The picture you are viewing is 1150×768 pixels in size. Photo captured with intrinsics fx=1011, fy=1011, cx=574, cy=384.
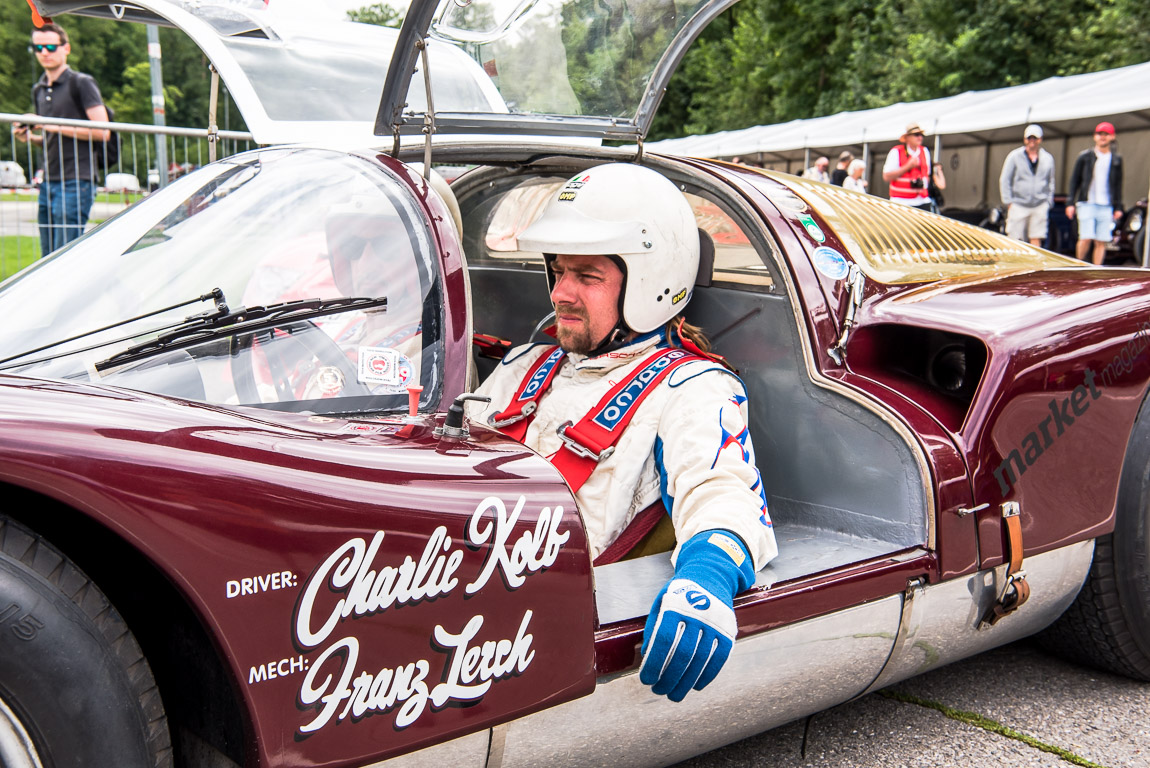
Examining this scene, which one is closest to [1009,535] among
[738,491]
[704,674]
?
[738,491]

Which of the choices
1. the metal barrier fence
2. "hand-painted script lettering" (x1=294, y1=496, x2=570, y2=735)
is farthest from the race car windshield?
the metal barrier fence

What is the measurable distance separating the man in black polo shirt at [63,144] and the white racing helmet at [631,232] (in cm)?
450

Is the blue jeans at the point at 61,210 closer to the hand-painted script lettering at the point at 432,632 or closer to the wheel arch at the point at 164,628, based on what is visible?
the wheel arch at the point at 164,628

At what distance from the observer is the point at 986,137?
1673 cm

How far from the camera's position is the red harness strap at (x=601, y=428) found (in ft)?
7.43

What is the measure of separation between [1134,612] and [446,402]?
199 cm

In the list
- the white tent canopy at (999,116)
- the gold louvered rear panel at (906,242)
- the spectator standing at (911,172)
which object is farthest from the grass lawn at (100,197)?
the spectator standing at (911,172)

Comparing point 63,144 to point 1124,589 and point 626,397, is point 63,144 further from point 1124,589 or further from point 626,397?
point 1124,589

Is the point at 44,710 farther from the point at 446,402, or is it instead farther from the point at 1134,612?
the point at 1134,612

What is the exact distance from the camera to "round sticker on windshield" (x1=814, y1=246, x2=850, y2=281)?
2.55 m

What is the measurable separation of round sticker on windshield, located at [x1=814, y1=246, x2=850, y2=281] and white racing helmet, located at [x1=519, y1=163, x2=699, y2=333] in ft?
1.09

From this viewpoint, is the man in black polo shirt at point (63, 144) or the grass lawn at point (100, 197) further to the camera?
the grass lawn at point (100, 197)

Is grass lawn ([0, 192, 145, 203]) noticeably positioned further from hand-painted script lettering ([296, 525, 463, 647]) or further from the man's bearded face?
hand-painted script lettering ([296, 525, 463, 647])

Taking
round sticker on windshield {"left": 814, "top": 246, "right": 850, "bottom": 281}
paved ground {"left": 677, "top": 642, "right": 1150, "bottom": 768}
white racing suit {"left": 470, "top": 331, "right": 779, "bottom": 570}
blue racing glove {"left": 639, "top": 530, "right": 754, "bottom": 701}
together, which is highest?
round sticker on windshield {"left": 814, "top": 246, "right": 850, "bottom": 281}
